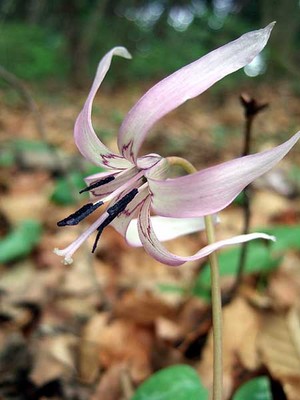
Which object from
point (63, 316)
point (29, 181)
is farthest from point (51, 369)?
point (29, 181)

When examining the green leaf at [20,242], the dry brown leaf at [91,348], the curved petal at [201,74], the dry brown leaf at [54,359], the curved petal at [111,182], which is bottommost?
the dry brown leaf at [91,348]

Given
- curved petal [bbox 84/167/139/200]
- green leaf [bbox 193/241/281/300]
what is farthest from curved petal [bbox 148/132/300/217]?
green leaf [bbox 193/241/281/300]

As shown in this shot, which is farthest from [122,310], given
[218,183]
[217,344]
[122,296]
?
[218,183]

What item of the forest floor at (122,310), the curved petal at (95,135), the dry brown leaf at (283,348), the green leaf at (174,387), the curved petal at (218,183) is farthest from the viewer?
the forest floor at (122,310)

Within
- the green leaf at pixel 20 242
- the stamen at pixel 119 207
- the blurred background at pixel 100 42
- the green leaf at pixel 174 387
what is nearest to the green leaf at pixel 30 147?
the green leaf at pixel 20 242

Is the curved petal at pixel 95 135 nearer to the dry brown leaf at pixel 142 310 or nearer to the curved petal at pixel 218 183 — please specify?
the curved petal at pixel 218 183

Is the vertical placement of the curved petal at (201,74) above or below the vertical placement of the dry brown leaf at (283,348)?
above
